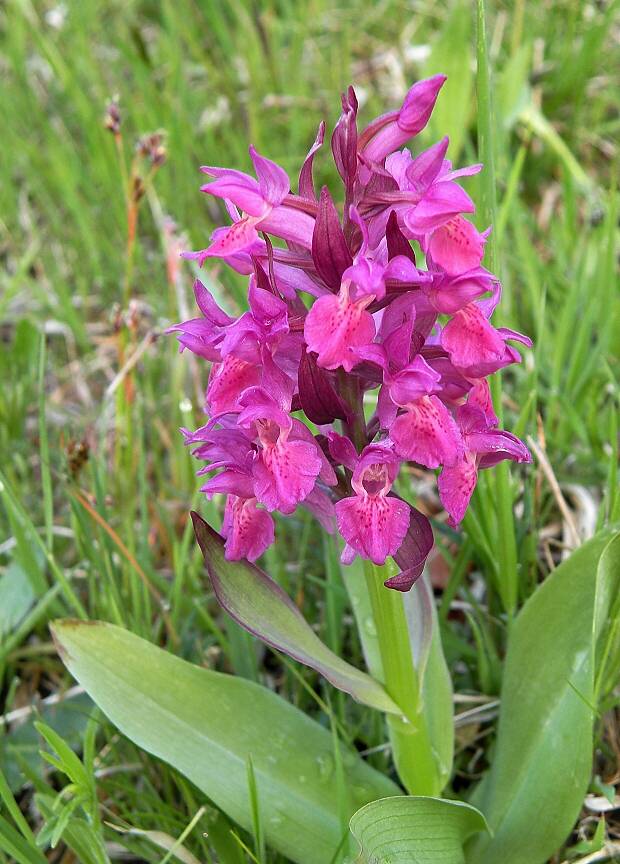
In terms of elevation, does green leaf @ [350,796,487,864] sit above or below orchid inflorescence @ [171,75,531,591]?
below

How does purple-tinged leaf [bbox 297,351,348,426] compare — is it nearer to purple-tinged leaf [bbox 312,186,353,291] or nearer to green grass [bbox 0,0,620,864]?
purple-tinged leaf [bbox 312,186,353,291]

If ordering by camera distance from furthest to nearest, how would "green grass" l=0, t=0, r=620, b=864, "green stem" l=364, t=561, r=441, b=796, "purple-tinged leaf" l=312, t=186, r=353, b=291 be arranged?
"green grass" l=0, t=0, r=620, b=864 → "green stem" l=364, t=561, r=441, b=796 → "purple-tinged leaf" l=312, t=186, r=353, b=291

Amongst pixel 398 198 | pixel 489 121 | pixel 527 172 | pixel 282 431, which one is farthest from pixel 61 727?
pixel 527 172

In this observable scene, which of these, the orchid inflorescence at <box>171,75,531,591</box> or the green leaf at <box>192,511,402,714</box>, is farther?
the green leaf at <box>192,511,402,714</box>

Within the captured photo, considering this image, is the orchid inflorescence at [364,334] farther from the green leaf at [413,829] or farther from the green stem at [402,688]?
the green leaf at [413,829]

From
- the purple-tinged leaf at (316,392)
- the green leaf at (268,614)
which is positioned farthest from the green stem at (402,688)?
the purple-tinged leaf at (316,392)

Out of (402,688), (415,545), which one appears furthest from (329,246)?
(402,688)

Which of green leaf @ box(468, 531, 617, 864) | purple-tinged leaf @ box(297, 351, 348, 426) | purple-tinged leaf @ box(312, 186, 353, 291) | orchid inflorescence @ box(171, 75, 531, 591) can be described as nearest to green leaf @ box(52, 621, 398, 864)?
green leaf @ box(468, 531, 617, 864)

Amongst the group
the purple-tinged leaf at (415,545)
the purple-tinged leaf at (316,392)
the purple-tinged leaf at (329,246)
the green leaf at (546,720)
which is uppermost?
the purple-tinged leaf at (329,246)
